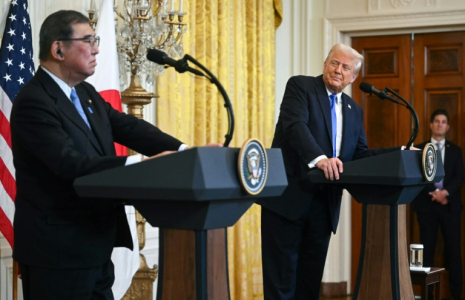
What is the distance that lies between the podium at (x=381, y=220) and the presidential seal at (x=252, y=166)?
0.91m

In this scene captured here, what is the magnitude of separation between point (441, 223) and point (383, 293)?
3497 millimetres

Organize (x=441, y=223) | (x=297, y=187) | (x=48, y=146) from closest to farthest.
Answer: (x=48, y=146) → (x=297, y=187) → (x=441, y=223)

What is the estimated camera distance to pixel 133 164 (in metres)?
1.93

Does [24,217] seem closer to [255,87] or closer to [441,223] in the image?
[255,87]

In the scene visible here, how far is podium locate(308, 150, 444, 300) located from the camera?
286cm

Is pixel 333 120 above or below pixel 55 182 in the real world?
above

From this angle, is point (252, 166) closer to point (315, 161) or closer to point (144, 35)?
point (315, 161)

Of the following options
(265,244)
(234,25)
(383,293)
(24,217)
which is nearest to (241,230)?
(234,25)

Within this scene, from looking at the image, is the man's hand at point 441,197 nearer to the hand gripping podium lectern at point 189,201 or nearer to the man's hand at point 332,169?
the man's hand at point 332,169

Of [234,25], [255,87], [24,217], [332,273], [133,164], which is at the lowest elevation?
[332,273]

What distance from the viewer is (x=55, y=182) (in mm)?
2203

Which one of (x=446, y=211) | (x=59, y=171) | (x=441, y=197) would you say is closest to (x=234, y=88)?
(x=441, y=197)

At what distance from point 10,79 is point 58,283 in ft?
4.91

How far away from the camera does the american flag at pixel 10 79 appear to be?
10.9 feet
